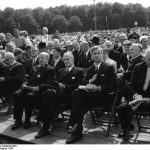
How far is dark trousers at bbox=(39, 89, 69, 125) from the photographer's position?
5.84m

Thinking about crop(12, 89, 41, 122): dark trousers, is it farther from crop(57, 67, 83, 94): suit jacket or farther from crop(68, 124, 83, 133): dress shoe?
crop(68, 124, 83, 133): dress shoe

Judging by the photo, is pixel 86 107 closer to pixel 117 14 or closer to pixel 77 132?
pixel 77 132

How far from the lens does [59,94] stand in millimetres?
6090

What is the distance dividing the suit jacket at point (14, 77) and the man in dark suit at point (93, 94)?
7.12ft

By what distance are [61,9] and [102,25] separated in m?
25.4

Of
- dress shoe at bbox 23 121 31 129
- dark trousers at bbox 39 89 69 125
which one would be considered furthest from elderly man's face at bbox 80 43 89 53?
dress shoe at bbox 23 121 31 129

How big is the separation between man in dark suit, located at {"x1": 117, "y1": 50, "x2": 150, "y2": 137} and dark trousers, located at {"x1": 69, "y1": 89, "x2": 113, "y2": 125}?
499 millimetres

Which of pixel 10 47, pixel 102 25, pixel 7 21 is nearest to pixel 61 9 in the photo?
pixel 102 25

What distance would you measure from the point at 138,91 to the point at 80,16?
115 m

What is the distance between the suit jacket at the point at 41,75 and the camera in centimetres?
654

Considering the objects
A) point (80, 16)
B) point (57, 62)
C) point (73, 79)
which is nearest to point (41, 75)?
point (73, 79)

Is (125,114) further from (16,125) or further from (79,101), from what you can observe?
(16,125)

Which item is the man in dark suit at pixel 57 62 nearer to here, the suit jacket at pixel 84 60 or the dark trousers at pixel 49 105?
the suit jacket at pixel 84 60

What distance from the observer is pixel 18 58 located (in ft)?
28.7
